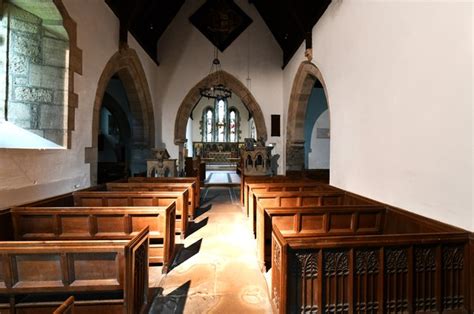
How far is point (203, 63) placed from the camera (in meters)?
7.47

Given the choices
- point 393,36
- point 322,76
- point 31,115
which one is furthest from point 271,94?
point 31,115

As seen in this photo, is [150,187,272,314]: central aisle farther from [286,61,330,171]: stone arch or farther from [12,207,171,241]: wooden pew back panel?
[286,61,330,171]: stone arch

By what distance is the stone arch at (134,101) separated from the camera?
3924mm

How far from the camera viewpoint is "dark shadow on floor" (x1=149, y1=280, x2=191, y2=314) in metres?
1.73

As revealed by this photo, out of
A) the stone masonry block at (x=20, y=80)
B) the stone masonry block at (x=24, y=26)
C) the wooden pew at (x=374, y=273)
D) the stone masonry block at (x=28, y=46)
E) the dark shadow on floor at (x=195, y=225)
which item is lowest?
the dark shadow on floor at (x=195, y=225)

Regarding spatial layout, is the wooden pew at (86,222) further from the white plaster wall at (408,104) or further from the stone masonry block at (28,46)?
the white plaster wall at (408,104)

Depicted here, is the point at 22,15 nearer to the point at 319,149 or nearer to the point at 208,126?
the point at 319,149

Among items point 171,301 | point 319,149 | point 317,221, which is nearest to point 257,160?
point 319,149

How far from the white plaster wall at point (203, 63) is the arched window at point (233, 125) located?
9222 millimetres

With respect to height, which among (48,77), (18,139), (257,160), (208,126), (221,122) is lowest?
(257,160)

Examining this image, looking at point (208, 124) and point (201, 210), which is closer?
point (201, 210)


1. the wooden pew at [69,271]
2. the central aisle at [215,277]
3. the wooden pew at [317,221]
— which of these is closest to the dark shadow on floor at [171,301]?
the central aisle at [215,277]

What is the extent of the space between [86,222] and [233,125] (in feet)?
49.1

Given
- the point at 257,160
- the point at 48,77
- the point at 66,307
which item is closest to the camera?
the point at 66,307
